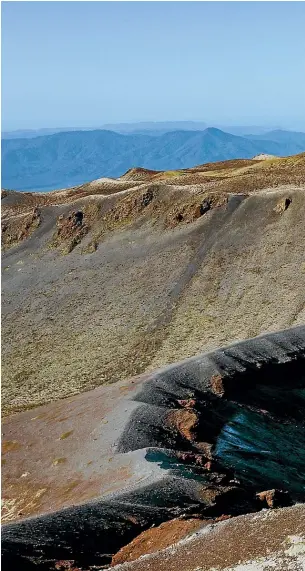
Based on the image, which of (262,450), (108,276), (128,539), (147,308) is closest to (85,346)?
(147,308)

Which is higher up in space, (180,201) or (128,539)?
(180,201)

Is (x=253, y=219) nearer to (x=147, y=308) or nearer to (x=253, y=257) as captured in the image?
(x=253, y=257)

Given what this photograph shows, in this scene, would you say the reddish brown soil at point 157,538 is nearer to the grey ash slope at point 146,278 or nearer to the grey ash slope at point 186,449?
the grey ash slope at point 186,449

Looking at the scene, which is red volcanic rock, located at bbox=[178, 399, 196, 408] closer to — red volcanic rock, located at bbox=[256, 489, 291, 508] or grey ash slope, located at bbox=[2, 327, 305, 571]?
grey ash slope, located at bbox=[2, 327, 305, 571]

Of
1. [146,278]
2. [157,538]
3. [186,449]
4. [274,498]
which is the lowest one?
[186,449]

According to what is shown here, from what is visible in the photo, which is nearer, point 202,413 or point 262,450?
point 262,450

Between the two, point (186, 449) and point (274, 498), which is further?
point (186, 449)

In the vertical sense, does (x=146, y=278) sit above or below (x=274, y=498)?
above

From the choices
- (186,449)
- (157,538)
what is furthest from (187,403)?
(157,538)

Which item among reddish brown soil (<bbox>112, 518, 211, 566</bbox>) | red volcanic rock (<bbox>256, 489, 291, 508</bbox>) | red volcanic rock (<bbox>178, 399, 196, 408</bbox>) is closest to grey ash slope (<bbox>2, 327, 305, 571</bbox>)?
red volcanic rock (<bbox>178, 399, 196, 408</bbox>)

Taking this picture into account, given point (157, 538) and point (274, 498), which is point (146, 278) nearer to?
point (274, 498)

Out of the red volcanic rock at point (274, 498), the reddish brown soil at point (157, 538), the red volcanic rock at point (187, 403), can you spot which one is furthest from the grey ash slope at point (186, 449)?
the reddish brown soil at point (157, 538)
